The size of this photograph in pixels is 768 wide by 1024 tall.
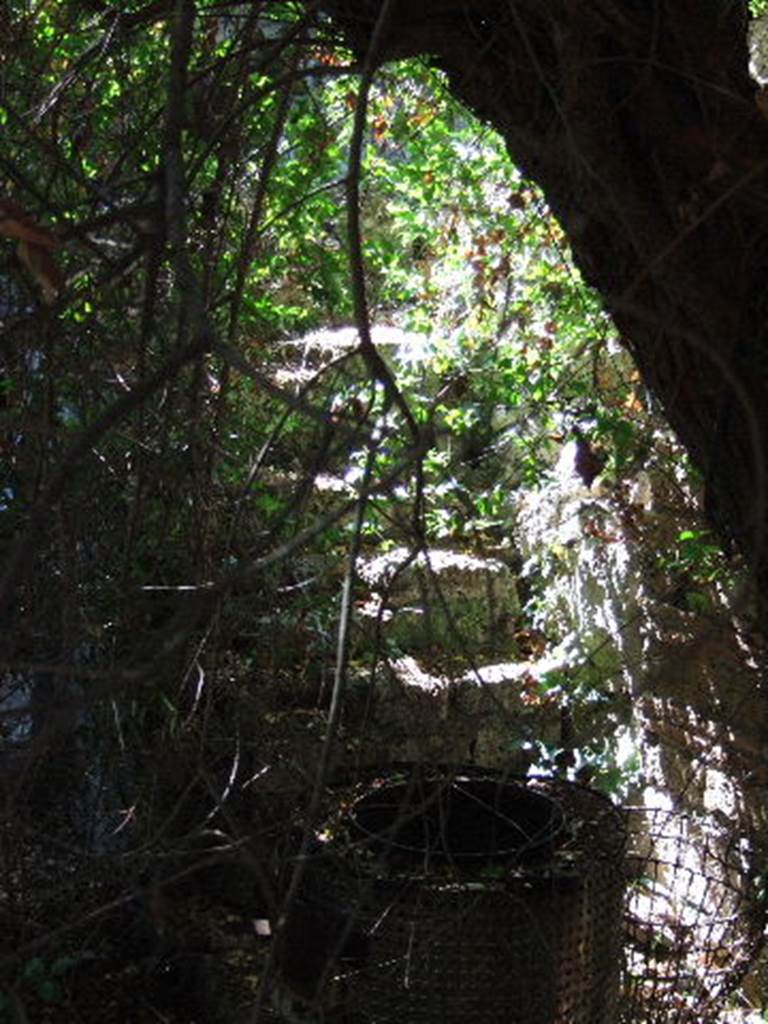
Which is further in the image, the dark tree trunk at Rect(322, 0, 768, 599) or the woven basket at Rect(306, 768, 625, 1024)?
the woven basket at Rect(306, 768, 625, 1024)

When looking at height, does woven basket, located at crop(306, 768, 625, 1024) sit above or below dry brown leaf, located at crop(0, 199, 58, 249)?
below

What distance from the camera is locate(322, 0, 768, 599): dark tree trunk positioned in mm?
1790

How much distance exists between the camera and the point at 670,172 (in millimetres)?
1823

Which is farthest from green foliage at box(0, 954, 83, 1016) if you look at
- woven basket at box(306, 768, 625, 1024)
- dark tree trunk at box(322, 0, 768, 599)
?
dark tree trunk at box(322, 0, 768, 599)

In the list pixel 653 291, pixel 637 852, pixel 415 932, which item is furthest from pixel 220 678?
pixel 653 291

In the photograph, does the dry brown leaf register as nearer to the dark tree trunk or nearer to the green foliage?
the dark tree trunk

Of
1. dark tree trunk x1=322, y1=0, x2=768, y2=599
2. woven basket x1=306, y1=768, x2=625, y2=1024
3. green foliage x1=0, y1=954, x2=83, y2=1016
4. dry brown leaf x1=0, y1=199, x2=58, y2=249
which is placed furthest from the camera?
green foliage x1=0, y1=954, x2=83, y2=1016

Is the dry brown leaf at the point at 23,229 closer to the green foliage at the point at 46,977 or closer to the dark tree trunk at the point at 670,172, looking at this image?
the dark tree trunk at the point at 670,172

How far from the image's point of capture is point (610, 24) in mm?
1812

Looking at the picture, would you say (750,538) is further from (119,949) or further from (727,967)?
(119,949)

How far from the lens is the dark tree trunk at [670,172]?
1790mm

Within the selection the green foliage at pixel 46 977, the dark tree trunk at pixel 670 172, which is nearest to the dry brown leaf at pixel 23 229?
the dark tree trunk at pixel 670 172

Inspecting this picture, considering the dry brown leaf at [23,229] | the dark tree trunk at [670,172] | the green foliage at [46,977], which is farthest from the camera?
the green foliage at [46,977]

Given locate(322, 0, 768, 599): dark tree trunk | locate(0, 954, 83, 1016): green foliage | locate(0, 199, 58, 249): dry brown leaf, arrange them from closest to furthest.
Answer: locate(0, 199, 58, 249): dry brown leaf
locate(322, 0, 768, 599): dark tree trunk
locate(0, 954, 83, 1016): green foliage
